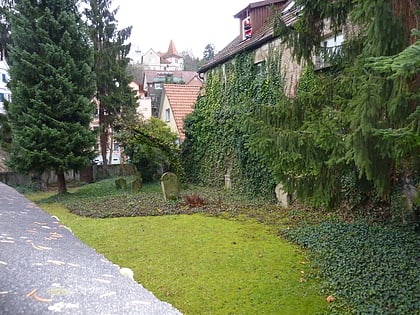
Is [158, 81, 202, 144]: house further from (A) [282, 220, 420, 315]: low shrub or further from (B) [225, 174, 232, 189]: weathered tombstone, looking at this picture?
(A) [282, 220, 420, 315]: low shrub

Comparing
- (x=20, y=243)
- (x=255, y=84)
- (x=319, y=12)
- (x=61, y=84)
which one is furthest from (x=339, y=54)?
(x=61, y=84)

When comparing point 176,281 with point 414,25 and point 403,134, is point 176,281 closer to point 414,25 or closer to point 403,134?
point 403,134

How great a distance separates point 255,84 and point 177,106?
11.6 meters

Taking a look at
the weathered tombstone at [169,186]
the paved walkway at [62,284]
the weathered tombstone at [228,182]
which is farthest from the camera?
the weathered tombstone at [228,182]

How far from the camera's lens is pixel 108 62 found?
21.7 meters

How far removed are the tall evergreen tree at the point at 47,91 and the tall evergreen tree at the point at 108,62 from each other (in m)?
7.11

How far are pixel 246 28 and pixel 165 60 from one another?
6941 cm

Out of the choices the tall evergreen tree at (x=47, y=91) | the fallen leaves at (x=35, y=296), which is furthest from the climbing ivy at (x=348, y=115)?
the tall evergreen tree at (x=47, y=91)

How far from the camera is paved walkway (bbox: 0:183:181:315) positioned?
4.67ft

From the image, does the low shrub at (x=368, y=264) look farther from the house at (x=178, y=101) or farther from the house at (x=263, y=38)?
the house at (x=178, y=101)

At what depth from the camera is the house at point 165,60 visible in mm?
77100

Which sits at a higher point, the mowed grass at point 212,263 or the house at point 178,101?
the house at point 178,101

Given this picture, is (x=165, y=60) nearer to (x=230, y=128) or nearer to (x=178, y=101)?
(x=178, y=101)

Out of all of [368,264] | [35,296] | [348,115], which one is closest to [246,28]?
[368,264]
